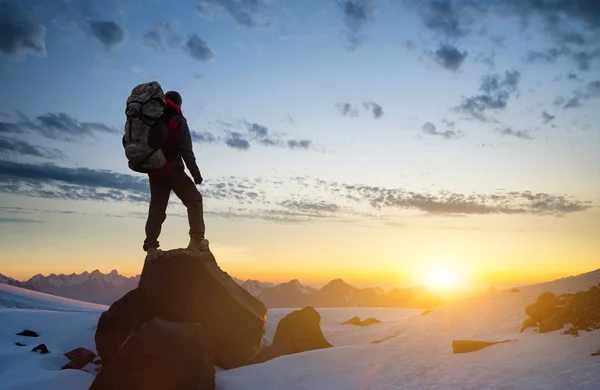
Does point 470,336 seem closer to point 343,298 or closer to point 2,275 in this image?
point 2,275

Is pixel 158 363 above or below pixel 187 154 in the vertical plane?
below

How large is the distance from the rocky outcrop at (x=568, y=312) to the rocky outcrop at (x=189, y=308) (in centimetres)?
665

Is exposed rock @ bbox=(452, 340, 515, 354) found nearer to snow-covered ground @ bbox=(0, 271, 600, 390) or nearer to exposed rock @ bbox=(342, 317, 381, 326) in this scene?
snow-covered ground @ bbox=(0, 271, 600, 390)

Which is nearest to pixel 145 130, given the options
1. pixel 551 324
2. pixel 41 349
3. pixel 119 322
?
pixel 119 322

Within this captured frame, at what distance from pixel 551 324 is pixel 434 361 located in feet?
8.24

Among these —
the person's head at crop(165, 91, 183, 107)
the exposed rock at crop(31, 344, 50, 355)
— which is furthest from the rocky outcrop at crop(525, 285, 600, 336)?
the exposed rock at crop(31, 344, 50, 355)

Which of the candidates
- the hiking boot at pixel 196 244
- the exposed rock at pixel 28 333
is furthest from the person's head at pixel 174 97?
the exposed rock at pixel 28 333

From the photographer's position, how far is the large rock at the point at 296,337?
12266mm

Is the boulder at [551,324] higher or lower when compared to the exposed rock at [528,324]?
higher

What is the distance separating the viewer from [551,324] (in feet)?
25.1

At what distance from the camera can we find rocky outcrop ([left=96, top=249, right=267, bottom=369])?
948cm

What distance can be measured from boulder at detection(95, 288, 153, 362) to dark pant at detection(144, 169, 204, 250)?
1.71 metres

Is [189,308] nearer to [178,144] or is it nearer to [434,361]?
[178,144]

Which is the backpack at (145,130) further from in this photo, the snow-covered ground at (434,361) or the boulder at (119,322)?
the snow-covered ground at (434,361)
